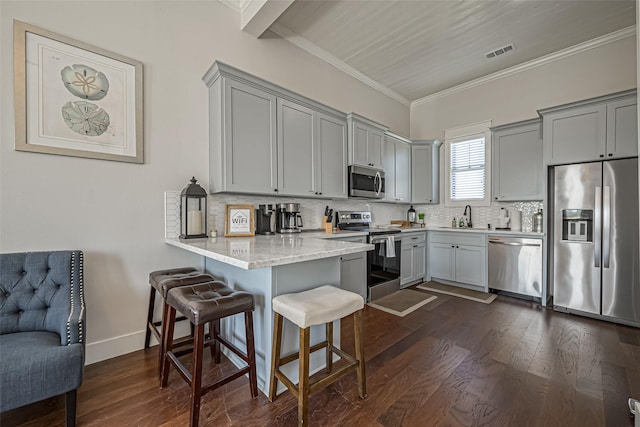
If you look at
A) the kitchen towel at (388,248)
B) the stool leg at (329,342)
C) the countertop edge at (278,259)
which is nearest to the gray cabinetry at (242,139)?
the countertop edge at (278,259)

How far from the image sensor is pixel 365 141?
12.6ft

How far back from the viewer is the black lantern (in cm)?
230

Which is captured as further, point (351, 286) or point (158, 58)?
point (351, 286)

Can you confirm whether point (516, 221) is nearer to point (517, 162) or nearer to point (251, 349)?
point (517, 162)

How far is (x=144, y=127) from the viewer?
2.26 m

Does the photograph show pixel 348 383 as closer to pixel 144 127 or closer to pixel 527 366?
pixel 527 366

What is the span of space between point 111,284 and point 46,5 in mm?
2074

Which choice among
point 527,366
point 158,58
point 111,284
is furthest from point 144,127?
point 527,366

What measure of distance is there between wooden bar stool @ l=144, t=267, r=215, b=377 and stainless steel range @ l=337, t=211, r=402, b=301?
2.09 meters

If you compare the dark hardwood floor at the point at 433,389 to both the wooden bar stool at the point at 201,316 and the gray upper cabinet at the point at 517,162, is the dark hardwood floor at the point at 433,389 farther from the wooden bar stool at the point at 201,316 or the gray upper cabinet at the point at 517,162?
the gray upper cabinet at the point at 517,162

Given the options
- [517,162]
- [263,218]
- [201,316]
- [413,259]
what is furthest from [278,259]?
[517,162]

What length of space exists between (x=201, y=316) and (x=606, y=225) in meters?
3.99

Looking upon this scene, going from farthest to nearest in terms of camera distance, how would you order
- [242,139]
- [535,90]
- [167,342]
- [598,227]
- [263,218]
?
[535,90] → [263,218] → [598,227] → [242,139] → [167,342]

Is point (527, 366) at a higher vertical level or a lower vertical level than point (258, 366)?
lower
